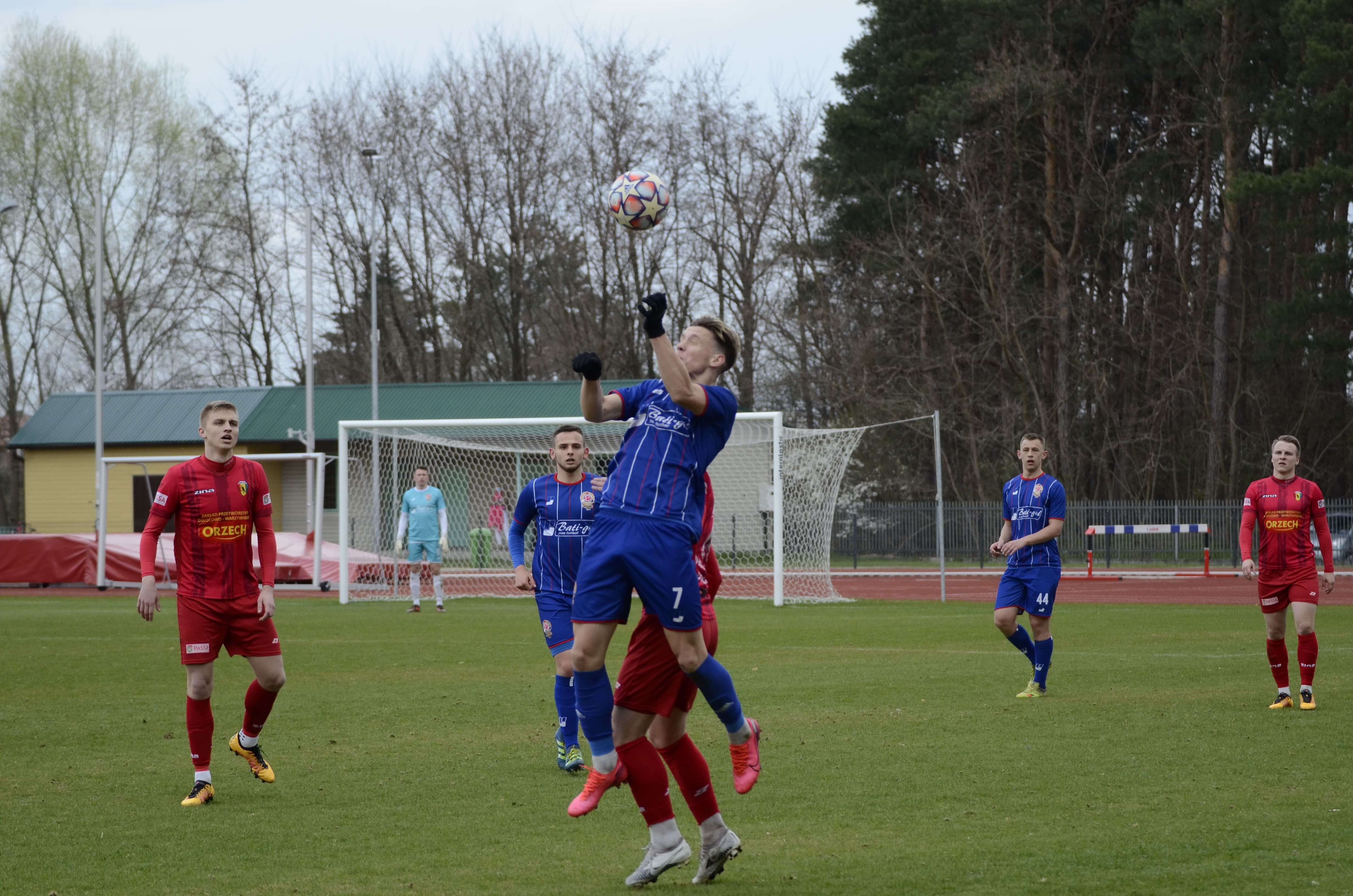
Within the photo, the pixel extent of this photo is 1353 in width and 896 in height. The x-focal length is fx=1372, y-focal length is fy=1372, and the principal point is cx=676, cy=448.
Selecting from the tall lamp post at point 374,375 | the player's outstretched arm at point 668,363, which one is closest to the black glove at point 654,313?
the player's outstretched arm at point 668,363

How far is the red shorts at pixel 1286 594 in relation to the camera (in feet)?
33.4

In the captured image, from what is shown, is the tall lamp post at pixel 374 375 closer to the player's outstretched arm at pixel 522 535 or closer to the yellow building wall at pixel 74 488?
the yellow building wall at pixel 74 488

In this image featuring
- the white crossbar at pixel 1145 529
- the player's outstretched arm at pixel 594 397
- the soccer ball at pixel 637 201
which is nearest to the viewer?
the player's outstretched arm at pixel 594 397

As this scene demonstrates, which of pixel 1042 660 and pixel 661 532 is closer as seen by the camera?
pixel 661 532

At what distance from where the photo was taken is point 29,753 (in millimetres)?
8305

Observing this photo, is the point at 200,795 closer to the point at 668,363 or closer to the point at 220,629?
the point at 220,629

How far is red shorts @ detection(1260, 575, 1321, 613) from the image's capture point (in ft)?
33.4

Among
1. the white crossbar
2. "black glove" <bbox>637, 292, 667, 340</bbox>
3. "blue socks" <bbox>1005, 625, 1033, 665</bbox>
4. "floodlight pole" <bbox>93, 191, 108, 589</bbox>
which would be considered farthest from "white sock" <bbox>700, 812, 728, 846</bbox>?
the white crossbar

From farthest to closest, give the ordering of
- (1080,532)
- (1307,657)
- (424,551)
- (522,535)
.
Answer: (1080,532), (424,551), (1307,657), (522,535)

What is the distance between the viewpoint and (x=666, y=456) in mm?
5223

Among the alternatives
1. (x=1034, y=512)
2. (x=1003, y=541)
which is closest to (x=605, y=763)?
(x=1003, y=541)

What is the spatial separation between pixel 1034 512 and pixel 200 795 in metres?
7.07

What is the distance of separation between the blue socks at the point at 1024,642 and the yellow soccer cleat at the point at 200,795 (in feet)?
21.0

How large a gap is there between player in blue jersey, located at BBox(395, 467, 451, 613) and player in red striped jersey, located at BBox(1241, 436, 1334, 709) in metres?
13.4
